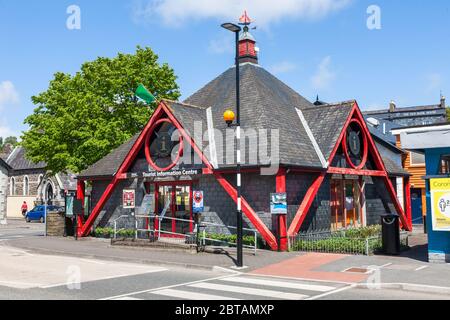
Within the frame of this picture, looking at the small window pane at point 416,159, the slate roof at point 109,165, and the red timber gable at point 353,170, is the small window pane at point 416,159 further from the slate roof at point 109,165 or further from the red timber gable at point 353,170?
the slate roof at point 109,165

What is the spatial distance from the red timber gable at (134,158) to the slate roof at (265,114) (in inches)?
10.3

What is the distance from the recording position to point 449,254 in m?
13.7

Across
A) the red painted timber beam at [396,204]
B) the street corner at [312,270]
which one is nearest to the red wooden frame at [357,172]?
the red painted timber beam at [396,204]

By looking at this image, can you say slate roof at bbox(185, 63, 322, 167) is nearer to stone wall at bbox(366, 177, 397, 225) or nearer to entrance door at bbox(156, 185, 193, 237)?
entrance door at bbox(156, 185, 193, 237)

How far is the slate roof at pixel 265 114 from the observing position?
1952cm

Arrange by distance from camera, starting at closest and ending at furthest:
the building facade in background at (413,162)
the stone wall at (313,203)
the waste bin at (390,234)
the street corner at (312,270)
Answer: the street corner at (312,270), the waste bin at (390,234), the stone wall at (313,203), the building facade in background at (413,162)

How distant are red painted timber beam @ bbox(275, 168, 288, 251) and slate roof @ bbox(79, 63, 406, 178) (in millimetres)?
543

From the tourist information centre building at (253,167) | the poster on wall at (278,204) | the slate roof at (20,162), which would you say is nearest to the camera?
the poster on wall at (278,204)

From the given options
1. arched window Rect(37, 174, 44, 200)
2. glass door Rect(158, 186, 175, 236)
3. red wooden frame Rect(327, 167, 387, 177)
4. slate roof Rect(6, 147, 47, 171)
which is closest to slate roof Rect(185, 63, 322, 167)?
red wooden frame Rect(327, 167, 387, 177)

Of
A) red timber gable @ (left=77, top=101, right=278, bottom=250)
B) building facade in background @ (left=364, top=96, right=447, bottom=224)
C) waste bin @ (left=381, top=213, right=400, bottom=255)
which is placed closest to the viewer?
waste bin @ (left=381, top=213, right=400, bottom=255)

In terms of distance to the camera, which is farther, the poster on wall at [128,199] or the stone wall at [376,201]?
the stone wall at [376,201]

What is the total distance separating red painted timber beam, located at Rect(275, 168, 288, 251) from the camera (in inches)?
671

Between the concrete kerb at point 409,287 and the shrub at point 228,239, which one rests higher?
the shrub at point 228,239

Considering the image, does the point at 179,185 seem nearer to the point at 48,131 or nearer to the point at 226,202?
the point at 226,202
